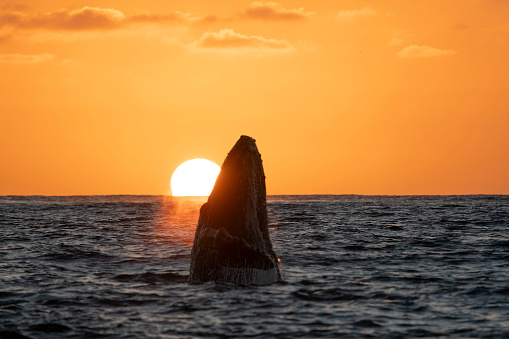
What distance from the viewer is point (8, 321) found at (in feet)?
40.9

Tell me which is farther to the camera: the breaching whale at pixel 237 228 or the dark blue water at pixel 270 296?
the breaching whale at pixel 237 228

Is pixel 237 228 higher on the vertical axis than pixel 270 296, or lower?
higher

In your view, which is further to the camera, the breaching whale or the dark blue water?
the breaching whale

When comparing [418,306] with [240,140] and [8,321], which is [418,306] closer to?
[240,140]

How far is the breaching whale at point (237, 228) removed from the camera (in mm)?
14578

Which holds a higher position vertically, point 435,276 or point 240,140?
point 240,140

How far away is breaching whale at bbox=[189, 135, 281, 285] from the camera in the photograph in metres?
14.6

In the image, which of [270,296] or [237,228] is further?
[237,228]

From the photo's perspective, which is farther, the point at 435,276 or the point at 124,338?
A: the point at 435,276

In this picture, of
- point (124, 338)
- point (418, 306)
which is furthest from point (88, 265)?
point (418, 306)

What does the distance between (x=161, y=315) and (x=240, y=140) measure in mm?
4943

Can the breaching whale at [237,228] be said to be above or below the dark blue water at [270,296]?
above

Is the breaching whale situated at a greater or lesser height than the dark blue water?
greater

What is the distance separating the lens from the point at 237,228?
48.0ft
